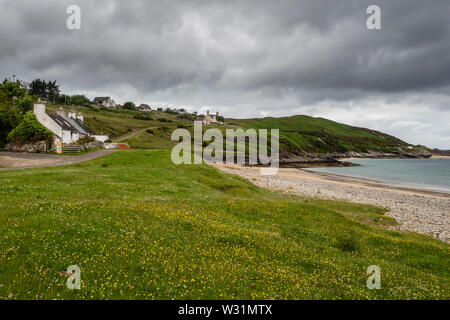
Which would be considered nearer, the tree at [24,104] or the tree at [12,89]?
the tree at [24,104]

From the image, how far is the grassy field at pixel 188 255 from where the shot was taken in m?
8.19

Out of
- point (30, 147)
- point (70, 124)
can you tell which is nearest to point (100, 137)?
point (70, 124)

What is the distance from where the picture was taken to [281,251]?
12.6 meters

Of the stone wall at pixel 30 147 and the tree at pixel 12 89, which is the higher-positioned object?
the tree at pixel 12 89

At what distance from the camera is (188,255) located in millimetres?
10578

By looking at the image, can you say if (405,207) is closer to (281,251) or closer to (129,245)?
(281,251)
